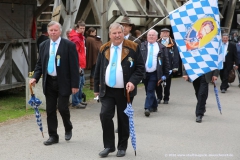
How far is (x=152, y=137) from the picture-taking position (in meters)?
8.12

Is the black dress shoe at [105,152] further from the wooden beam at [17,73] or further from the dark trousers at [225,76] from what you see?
the dark trousers at [225,76]

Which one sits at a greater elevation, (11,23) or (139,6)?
(139,6)

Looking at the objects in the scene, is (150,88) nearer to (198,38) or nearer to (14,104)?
(198,38)

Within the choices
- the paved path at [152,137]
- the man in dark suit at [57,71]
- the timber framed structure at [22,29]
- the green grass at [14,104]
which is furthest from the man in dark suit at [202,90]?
the timber framed structure at [22,29]

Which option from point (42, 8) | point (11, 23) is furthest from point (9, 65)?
point (42, 8)

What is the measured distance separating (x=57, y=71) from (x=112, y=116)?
113 centimetres

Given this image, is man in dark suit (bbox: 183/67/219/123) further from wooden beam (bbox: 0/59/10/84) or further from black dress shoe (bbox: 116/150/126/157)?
wooden beam (bbox: 0/59/10/84)

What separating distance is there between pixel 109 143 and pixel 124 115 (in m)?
0.43

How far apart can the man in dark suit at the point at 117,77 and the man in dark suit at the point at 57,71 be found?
2.14 feet

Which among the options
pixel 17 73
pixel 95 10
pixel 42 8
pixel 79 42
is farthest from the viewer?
pixel 95 10

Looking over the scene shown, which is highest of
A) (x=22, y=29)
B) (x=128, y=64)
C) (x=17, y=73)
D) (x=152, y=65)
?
(x=22, y=29)

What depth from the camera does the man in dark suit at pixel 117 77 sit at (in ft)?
21.9

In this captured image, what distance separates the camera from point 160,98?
12.0 m

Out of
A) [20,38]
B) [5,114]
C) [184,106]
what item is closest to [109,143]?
[5,114]
